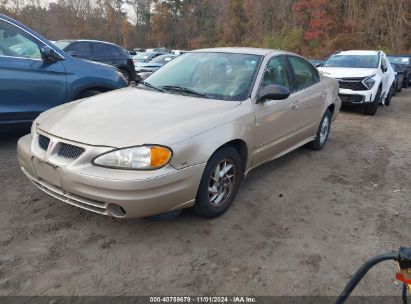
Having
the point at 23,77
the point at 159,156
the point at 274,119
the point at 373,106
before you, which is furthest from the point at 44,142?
the point at 373,106

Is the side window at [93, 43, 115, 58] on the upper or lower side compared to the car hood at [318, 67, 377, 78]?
upper

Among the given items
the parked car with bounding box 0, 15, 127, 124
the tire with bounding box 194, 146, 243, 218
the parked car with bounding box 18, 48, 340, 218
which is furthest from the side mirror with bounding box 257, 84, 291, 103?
the parked car with bounding box 0, 15, 127, 124

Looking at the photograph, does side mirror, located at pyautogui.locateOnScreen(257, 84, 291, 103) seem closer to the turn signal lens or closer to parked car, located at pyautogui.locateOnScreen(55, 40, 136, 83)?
the turn signal lens

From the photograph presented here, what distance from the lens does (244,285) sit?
2.63m

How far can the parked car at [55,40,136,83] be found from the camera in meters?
10.5

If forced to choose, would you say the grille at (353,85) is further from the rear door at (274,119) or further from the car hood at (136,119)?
the car hood at (136,119)

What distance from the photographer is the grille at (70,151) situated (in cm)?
293

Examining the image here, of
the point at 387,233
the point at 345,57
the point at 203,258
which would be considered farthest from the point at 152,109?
the point at 345,57

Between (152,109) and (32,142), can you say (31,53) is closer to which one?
(32,142)

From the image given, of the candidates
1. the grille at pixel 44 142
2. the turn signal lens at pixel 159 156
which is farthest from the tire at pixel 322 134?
the grille at pixel 44 142

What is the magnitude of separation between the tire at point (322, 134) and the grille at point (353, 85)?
11.5 feet

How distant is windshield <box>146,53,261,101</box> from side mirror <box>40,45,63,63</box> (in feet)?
5.26

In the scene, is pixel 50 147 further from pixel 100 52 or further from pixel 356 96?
pixel 100 52

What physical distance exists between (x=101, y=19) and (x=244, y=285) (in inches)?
2609
